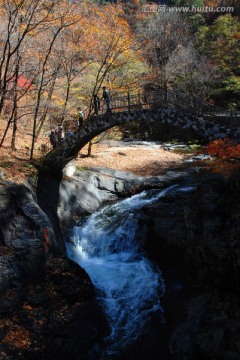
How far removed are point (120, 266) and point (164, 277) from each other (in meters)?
1.93

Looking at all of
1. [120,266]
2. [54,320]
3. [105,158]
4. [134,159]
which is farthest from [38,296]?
[134,159]

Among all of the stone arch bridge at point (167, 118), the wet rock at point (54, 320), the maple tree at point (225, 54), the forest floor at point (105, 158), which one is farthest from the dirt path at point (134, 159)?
the wet rock at point (54, 320)

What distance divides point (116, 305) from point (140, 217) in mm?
4983

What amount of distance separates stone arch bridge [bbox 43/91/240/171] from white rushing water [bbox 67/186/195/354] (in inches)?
167

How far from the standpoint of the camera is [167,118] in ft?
43.1

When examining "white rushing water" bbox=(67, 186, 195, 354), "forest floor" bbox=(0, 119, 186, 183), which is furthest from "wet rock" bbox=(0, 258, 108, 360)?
"forest floor" bbox=(0, 119, 186, 183)

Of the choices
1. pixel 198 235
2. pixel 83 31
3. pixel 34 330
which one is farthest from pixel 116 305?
pixel 83 31

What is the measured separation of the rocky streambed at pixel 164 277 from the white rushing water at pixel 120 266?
1.29 ft

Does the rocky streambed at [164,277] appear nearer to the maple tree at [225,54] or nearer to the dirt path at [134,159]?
the dirt path at [134,159]

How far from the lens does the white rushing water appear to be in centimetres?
984

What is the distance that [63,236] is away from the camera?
1434cm

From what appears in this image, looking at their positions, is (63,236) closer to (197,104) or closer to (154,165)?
(197,104)

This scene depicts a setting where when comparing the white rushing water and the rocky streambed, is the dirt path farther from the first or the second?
→ the rocky streambed

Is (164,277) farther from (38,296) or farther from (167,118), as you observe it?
(167,118)
